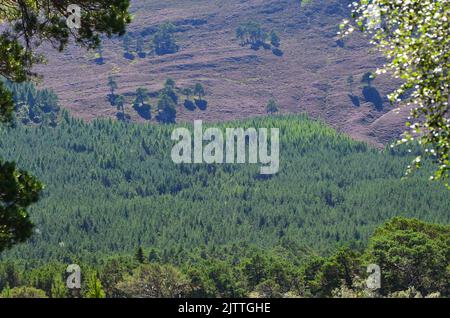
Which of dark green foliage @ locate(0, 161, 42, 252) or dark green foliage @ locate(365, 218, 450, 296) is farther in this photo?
dark green foliage @ locate(365, 218, 450, 296)

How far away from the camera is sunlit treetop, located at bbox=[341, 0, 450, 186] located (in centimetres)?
2398

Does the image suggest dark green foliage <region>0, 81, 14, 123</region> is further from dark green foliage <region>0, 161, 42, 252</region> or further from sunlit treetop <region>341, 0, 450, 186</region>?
sunlit treetop <region>341, 0, 450, 186</region>

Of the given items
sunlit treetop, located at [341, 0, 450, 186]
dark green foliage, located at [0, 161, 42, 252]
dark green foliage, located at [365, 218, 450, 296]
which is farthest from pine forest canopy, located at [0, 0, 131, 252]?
dark green foliage, located at [365, 218, 450, 296]

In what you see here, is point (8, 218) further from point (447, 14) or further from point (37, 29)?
point (447, 14)

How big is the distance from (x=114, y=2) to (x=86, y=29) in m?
1.47

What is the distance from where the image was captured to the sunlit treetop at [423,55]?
23984mm

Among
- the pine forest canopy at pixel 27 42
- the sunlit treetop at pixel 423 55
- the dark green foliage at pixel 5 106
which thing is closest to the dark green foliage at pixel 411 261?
the pine forest canopy at pixel 27 42

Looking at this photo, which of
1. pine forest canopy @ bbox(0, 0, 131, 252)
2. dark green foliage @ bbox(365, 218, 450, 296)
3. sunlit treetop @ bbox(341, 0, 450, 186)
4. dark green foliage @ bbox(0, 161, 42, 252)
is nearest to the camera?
sunlit treetop @ bbox(341, 0, 450, 186)

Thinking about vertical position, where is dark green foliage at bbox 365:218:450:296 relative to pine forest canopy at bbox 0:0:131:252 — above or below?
below

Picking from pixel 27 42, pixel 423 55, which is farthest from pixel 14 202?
pixel 423 55

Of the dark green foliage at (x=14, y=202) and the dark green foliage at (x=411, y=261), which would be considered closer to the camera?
the dark green foliage at (x=14, y=202)

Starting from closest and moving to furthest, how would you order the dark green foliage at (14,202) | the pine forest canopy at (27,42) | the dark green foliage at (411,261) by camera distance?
1. the dark green foliage at (14,202)
2. the pine forest canopy at (27,42)
3. the dark green foliage at (411,261)

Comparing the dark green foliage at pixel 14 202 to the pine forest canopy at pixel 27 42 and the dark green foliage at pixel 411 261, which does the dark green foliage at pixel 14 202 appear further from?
the dark green foliage at pixel 411 261

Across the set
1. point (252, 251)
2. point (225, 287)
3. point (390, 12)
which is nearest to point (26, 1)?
point (390, 12)
